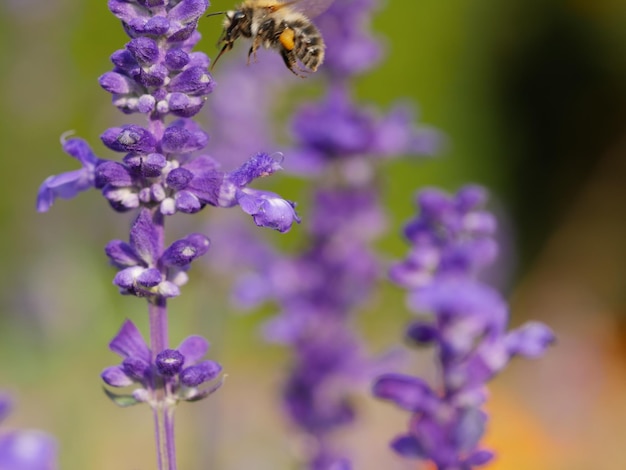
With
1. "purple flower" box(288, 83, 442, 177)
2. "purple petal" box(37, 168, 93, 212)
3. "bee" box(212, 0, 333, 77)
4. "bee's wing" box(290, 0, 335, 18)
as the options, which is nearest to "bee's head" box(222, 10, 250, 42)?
"bee" box(212, 0, 333, 77)

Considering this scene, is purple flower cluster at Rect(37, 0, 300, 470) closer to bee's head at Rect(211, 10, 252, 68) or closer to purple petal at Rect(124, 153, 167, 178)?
purple petal at Rect(124, 153, 167, 178)

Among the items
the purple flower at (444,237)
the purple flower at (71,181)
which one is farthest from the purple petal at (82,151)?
the purple flower at (444,237)

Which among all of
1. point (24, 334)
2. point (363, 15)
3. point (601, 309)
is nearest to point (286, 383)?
point (363, 15)

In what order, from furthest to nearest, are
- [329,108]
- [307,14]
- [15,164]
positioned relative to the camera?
[15,164] → [329,108] → [307,14]

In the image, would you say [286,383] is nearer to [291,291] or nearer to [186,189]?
[291,291]

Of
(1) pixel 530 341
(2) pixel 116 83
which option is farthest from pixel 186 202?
(1) pixel 530 341

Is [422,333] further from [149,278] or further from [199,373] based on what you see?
[149,278]
